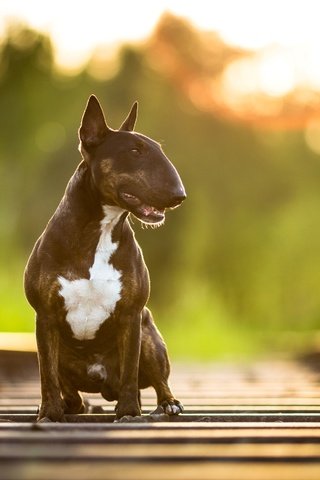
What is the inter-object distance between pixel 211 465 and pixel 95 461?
0.97ft

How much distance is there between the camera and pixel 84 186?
5.04 metres

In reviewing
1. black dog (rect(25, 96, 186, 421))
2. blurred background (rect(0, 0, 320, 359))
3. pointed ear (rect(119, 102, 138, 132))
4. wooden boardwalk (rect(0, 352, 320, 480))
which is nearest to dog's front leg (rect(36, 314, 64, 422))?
black dog (rect(25, 96, 186, 421))

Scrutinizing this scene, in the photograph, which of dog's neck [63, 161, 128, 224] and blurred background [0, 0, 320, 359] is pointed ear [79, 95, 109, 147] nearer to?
dog's neck [63, 161, 128, 224]

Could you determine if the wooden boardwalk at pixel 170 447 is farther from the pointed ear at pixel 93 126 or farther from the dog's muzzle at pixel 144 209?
the pointed ear at pixel 93 126

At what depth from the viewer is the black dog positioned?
486 centimetres

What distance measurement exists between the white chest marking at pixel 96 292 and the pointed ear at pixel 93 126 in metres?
0.32

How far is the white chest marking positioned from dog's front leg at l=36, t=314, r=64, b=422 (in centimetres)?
10

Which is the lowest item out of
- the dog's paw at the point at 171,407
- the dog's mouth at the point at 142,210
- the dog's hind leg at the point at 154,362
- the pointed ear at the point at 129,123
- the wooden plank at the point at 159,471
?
the wooden plank at the point at 159,471

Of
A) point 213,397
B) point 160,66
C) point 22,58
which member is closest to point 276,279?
point 160,66

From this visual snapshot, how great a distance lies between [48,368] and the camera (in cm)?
492

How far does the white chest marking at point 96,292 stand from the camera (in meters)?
4.88

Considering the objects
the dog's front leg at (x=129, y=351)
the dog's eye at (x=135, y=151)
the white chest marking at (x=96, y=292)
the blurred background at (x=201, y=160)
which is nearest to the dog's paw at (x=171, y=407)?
the dog's front leg at (x=129, y=351)

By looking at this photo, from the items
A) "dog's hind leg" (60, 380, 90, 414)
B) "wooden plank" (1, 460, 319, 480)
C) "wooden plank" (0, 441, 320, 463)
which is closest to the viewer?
"wooden plank" (1, 460, 319, 480)

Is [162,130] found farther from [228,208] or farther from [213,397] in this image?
[213,397]
